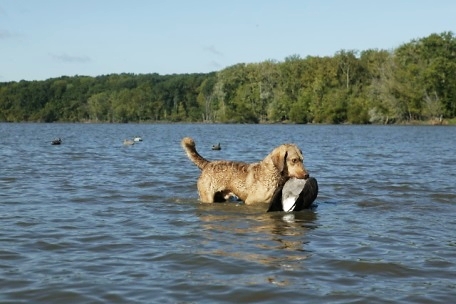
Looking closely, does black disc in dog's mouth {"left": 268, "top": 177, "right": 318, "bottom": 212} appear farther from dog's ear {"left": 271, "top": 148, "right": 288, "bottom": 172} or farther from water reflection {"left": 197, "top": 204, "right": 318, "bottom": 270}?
dog's ear {"left": 271, "top": 148, "right": 288, "bottom": 172}

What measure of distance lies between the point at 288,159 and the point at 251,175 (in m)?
0.78

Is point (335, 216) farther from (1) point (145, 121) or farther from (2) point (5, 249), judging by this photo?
(1) point (145, 121)

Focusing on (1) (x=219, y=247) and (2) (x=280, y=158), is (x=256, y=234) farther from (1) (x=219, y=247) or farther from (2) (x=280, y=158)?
(2) (x=280, y=158)

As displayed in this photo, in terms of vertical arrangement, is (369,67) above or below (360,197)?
above

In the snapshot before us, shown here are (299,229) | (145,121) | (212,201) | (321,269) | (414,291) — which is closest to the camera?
Result: (414,291)

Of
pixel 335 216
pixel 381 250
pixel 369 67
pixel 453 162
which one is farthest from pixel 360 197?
pixel 369 67

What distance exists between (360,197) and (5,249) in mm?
8279

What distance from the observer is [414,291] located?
7016 mm

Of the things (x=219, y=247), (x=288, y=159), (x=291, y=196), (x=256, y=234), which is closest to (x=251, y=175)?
(x=288, y=159)

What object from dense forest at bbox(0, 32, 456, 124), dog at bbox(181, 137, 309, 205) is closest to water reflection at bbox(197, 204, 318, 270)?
dog at bbox(181, 137, 309, 205)

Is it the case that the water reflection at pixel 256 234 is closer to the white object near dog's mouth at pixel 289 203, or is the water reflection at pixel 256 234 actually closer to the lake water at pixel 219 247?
the lake water at pixel 219 247

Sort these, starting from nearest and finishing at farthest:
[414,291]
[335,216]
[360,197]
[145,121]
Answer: [414,291], [335,216], [360,197], [145,121]

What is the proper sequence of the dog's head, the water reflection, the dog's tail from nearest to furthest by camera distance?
the water reflection < the dog's head < the dog's tail

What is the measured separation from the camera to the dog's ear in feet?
40.8
